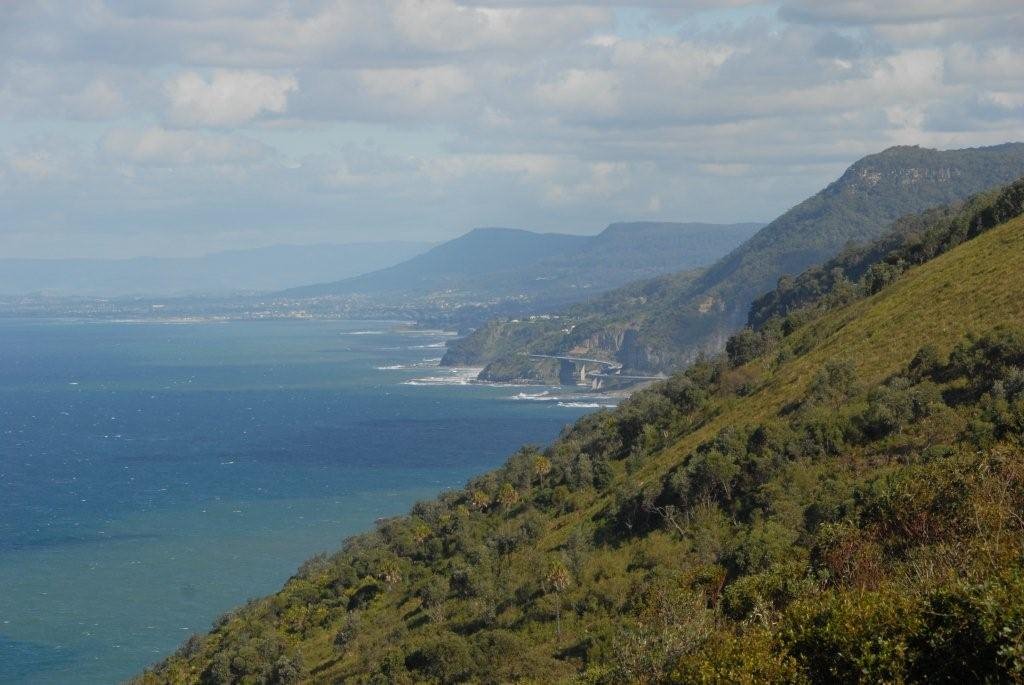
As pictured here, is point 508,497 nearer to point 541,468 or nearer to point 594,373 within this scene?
point 541,468

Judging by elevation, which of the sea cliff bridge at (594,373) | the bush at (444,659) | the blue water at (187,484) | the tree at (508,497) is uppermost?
the tree at (508,497)

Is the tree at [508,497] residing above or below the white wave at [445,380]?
above

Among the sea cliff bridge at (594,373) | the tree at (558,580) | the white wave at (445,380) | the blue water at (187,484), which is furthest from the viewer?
the sea cliff bridge at (594,373)

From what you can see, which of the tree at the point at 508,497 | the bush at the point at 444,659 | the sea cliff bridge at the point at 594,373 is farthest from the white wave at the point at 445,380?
the bush at the point at 444,659

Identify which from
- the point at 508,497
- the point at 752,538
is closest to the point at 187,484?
the point at 508,497

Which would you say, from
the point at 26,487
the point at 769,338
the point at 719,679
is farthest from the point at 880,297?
the point at 26,487

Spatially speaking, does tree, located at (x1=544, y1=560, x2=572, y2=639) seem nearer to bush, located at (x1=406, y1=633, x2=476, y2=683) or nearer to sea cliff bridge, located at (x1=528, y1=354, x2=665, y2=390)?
bush, located at (x1=406, y1=633, x2=476, y2=683)

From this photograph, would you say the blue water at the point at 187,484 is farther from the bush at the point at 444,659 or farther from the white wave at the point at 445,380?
the bush at the point at 444,659
